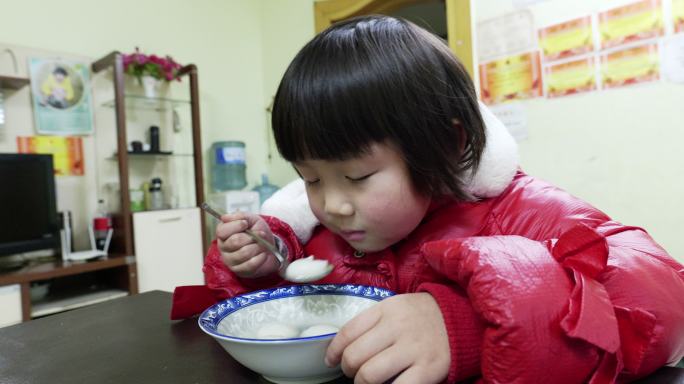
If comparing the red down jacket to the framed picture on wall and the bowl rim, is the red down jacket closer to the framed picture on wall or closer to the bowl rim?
the bowl rim

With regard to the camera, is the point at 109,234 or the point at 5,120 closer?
the point at 5,120

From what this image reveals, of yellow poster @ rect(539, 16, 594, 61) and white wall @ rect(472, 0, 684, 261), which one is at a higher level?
yellow poster @ rect(539, 16, 594, 61)

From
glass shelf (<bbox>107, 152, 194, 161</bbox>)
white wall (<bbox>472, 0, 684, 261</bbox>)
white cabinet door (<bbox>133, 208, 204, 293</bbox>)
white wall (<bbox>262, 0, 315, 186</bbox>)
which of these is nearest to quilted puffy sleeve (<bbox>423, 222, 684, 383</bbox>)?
white wall (<bbox>472, 0, 684, 261</bbox>)

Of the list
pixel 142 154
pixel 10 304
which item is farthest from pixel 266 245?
pixel 142 154

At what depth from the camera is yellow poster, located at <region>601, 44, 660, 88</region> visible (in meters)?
1.64

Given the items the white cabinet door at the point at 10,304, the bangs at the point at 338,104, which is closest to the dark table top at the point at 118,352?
the bangs at the point at 338,104

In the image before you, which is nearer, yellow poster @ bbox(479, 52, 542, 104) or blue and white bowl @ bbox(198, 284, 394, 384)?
blue and white bowl @ bbox(198, 284, 394, 384)

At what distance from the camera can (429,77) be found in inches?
20.9

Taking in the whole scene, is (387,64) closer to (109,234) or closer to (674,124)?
(674,124)

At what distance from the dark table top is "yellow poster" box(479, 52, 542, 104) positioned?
1.68m

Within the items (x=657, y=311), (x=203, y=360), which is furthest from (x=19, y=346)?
(x=657, y=311)

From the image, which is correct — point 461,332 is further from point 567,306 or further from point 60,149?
point 60,149

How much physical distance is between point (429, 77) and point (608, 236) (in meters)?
0.26

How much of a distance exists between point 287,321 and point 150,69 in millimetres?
2146
